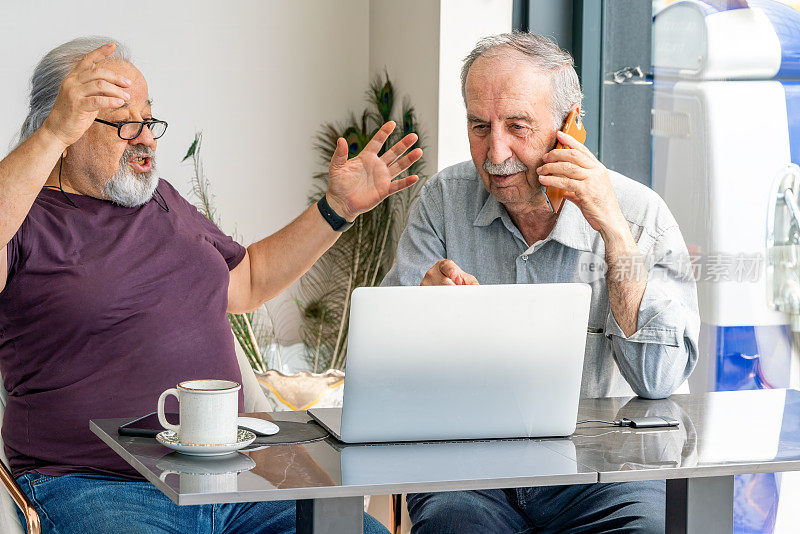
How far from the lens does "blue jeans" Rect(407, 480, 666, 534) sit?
1688mm

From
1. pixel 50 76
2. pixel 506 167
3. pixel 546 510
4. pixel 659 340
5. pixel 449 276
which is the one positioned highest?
pixel 50 76

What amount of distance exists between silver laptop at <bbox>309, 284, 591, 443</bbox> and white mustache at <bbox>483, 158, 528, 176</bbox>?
654mm

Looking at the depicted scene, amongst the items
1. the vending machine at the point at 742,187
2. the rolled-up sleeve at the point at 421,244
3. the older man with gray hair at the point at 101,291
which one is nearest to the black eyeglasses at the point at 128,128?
the older man with gray hair at the point at 101,291

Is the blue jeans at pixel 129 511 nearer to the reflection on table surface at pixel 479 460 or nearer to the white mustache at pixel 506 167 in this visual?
the reflection on table surface at pixel 479 460

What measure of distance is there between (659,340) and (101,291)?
1.09 meters

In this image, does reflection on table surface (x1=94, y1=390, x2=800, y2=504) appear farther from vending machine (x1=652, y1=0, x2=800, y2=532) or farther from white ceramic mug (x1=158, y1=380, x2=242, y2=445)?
vending machine (x1=652, y1=0, x2=800, y2=532)

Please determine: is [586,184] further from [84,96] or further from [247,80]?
[247,80]

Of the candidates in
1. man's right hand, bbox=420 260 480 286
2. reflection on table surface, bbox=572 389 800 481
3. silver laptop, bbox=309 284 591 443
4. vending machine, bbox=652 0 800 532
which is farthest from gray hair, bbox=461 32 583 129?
vending machine, bbox=652 0 800 532

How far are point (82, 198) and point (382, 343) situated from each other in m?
0.95

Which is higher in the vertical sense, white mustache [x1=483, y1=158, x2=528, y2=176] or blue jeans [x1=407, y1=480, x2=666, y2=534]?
white mustache [x1=483, y1=158, x2=528, y2=176]

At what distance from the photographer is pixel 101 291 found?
1890 millimetres

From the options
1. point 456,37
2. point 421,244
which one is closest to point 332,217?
point 421,244

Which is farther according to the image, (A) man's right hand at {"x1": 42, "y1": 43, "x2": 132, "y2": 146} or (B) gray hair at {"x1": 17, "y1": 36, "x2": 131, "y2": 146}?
(B) gray hair at {"x1": 17, "y1": 36, "x2": 131, "y2": 146}

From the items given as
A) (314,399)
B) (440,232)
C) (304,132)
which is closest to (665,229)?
(440,232)
